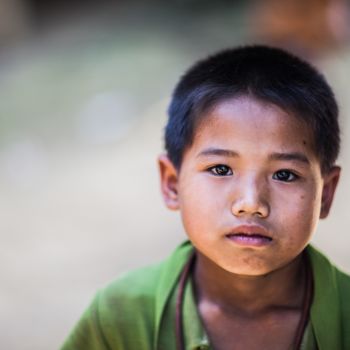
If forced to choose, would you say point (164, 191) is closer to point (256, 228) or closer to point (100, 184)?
point (256, 228)

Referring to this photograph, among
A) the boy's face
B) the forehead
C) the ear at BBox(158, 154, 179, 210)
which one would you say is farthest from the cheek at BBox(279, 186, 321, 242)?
the ear at BBox(158, 154, 179, 210)

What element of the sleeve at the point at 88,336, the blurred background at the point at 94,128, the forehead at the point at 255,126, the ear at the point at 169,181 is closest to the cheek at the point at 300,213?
the forehead at the point at 255,126

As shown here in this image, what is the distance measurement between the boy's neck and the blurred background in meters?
1.30

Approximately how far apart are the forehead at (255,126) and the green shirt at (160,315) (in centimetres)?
39

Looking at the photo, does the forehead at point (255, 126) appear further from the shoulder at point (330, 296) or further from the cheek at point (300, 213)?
the shoulder at point (330, 296)

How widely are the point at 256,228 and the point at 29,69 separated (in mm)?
5985

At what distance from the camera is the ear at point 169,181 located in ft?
6.87

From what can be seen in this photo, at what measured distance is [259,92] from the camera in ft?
6.18

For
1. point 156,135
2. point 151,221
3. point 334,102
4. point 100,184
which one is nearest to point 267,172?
point 334,102

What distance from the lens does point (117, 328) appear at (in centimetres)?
200

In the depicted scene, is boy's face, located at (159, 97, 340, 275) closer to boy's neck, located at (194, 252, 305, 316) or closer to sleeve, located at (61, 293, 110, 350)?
boy's neck, located at (194, 252, 305, 316)

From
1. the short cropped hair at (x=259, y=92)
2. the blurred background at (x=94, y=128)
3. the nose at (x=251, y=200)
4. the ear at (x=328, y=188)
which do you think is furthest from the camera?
the blurred background at (x=94, y=128)

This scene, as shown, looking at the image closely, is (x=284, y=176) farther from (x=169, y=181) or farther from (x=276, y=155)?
(x=169, y=181)

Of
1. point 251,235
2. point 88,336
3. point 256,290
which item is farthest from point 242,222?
point 88,336
